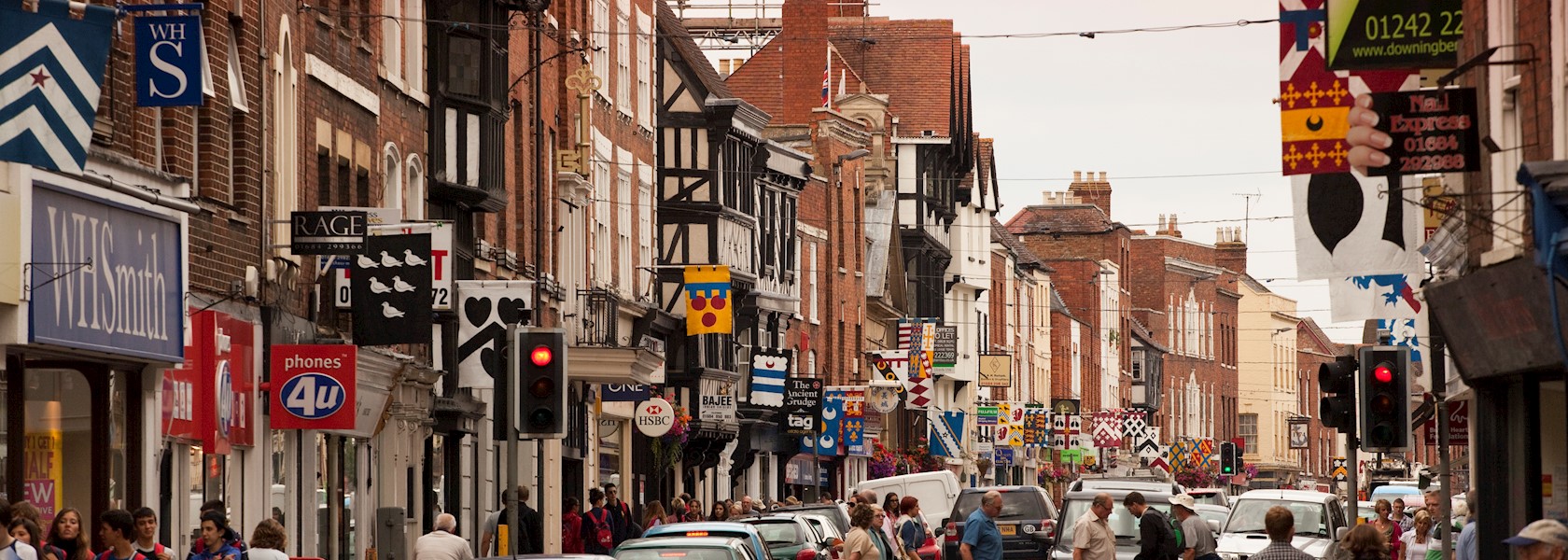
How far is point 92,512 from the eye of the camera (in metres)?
20.5

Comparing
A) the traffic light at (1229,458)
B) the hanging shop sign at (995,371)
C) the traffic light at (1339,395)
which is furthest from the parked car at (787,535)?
the hanging shop sign at (995,371)

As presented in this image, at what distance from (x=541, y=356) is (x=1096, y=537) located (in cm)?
561

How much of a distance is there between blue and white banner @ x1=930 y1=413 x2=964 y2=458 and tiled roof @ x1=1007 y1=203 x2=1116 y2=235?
1429 inches

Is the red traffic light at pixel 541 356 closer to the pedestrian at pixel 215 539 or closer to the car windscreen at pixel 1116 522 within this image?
the pedestrian at pixel 215 539

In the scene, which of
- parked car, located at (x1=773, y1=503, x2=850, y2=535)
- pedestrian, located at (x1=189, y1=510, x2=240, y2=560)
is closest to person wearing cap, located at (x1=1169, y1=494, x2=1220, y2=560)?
parked car, located at (x1=773, y1=503, x2=850, y2=535)

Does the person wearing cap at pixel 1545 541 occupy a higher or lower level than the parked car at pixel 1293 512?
higher

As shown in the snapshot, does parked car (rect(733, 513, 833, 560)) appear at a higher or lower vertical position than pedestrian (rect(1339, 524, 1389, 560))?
lower

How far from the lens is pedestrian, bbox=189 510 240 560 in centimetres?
1692

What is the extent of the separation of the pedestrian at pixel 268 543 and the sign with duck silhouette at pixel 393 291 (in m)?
9.13

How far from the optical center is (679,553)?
64.0 ft

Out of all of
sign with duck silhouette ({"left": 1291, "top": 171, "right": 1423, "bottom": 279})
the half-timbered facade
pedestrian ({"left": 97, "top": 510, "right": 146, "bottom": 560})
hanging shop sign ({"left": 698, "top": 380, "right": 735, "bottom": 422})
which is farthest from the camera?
the half-timbered facade

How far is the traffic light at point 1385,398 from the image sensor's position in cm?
2192

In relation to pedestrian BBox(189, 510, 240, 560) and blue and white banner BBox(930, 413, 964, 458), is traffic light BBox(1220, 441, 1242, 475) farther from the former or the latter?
pedestrian BBox(189, 510, 240, 560)

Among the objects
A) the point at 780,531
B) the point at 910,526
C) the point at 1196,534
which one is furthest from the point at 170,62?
the point at 910,526
